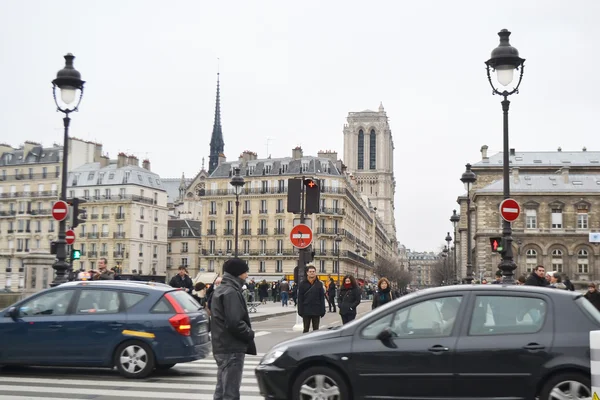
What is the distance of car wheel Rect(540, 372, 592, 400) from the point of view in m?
7.30

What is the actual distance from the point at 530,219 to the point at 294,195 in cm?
4877

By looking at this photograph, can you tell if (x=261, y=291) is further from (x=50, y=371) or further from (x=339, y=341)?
(x=339, y=341)

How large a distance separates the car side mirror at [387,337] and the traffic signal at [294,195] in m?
11.1

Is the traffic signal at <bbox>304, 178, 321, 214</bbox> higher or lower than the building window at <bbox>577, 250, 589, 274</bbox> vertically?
higher

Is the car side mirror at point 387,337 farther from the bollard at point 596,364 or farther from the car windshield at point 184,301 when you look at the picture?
the car windshield at point 184,301

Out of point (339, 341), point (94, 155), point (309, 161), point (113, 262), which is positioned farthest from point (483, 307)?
point (94, 155)

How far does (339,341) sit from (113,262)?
79.2 m

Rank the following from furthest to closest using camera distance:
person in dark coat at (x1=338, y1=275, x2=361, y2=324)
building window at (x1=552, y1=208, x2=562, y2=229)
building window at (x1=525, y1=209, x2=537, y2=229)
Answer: building window at (x1=525, y1=209, x2=537, y2=229) → building window at (x1=552, y1=208, x2=562, y2=229) → person in dark coat at (x1=338, y1=275, x2=361, y2=324)

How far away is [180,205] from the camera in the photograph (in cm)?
12850

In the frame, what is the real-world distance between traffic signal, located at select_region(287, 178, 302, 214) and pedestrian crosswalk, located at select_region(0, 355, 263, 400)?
6.90 metres

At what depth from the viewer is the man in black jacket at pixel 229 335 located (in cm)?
730

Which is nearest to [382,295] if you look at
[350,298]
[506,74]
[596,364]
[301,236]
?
[350,298]

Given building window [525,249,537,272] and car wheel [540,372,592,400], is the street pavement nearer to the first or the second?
car wheel [540,372,592,400]

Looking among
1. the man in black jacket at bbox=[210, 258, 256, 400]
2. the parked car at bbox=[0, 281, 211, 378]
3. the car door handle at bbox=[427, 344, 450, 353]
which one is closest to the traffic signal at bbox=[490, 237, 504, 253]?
the parked car at bbox=[0, 281, 211, 378]
